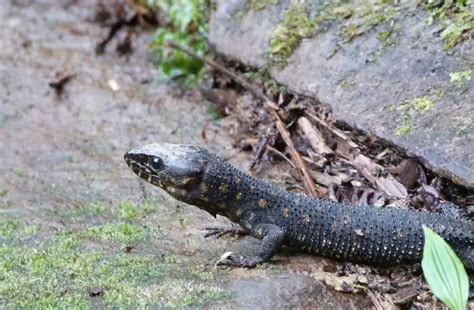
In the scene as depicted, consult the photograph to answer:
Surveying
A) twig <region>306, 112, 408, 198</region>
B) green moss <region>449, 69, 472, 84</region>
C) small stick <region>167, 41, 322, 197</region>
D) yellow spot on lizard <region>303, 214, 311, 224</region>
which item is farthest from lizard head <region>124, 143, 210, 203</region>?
green moss <region>449, 69, 472, 84</region>

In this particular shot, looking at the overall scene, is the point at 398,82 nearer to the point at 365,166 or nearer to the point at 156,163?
the point at 365,166

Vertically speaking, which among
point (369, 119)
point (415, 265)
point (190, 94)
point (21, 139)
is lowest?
point (21, 139)

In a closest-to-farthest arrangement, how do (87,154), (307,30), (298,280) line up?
(298,280), (87,154), (307,30)

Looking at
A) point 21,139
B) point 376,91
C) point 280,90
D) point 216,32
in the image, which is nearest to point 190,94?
point 216,32

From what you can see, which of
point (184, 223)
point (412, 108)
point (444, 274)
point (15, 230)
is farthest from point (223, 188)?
point (444, 274)

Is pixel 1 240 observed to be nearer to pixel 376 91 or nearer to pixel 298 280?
pixel 298 280

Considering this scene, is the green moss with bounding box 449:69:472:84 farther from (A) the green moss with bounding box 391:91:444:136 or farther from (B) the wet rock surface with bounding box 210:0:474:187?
(A) the green moss with bounding box 391:91:444:136
